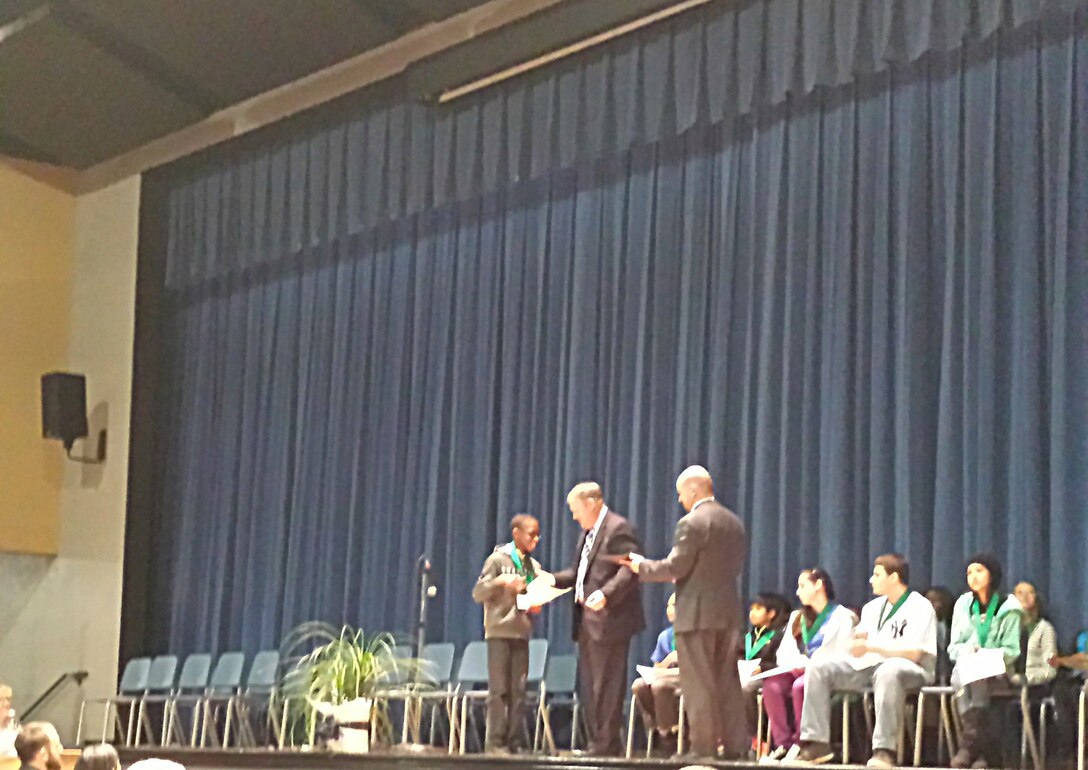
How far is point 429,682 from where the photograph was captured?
9.16 meters

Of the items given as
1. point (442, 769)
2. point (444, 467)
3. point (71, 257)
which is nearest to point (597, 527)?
point (442, 769)

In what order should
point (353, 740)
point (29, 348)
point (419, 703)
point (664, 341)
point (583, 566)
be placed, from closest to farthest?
point (583, 566)
point (353, 740)
point (419, 703)
point (664, 341)
point (29, 348)

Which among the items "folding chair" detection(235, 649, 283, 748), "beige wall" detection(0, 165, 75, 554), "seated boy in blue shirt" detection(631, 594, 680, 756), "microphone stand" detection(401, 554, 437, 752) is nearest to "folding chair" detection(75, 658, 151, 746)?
"folding chair" detection(235, 649, 283, 748)

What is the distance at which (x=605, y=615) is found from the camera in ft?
22.5

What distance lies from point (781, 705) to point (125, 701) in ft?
17.7

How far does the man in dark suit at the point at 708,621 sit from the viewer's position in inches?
250

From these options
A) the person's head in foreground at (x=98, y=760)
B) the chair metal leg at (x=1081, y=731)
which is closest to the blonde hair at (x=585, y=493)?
the chair metal leg at (x=1081, y=731)

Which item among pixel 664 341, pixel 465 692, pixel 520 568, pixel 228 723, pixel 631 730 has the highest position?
pixel 664 341

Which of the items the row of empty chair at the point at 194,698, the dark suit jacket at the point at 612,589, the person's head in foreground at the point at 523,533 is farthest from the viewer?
the row of empty chair at the point at 194,698

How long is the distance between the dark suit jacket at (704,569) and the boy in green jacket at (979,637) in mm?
1019

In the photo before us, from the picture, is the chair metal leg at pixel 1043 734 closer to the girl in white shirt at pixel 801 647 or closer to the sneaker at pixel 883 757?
the sneaker at pixel 883 757

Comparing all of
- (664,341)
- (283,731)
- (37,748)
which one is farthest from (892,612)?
(283,731)

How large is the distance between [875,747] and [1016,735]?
0.99 m

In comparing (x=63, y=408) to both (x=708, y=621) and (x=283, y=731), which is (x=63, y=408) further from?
(x=708, y=621)
